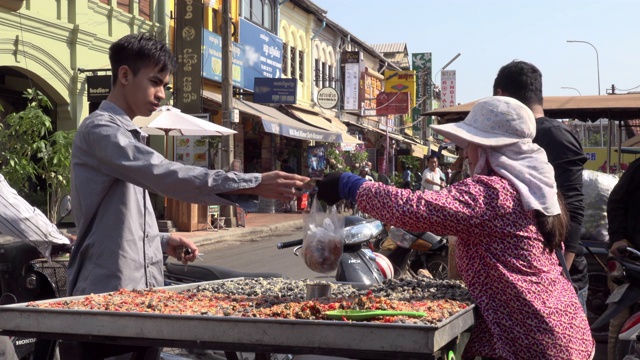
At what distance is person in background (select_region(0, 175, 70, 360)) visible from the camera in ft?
12.8

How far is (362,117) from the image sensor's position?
44.4 metres

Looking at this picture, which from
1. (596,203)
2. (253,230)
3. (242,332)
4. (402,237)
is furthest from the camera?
(253,230)

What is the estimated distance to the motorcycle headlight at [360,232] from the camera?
20.8 ft

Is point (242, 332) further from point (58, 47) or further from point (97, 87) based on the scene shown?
point (58, 47)

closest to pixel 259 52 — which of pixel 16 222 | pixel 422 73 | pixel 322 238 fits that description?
pixel 16 222

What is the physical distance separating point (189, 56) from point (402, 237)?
13888 millimetres

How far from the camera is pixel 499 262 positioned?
2801 mm

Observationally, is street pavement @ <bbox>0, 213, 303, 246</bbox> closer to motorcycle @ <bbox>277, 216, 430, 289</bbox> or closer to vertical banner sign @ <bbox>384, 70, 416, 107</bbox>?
motorcycle @ <bbox>277, 216, 430, 289</bbox>

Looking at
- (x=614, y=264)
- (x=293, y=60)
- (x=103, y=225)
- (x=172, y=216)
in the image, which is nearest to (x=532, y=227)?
(x=103, y=225)

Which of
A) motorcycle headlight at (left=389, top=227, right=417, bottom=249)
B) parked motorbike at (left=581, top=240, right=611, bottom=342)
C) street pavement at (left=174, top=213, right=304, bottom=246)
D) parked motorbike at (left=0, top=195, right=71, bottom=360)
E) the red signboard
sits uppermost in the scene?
the red signboard

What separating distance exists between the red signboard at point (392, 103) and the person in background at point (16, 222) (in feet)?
124

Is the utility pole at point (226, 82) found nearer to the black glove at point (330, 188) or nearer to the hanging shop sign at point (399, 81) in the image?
the black glove at point (330, 188)

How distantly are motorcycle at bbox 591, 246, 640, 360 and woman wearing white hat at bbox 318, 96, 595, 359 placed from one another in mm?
2097

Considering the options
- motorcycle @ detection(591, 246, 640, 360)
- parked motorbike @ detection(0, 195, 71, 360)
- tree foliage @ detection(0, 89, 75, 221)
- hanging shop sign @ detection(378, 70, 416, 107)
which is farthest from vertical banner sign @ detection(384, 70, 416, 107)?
parked motorbike @ detection(0, 195, 71, 360)
